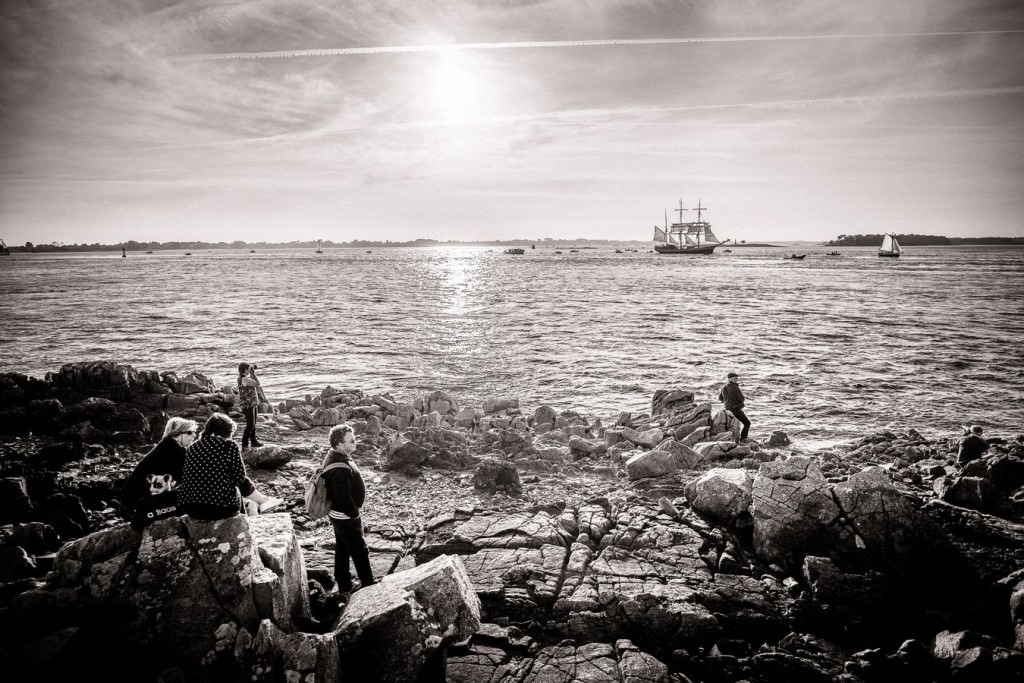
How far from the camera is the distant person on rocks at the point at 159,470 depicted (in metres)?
5.31

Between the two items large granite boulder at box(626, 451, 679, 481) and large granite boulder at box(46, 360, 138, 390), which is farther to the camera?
large granite boulder at box(46, 360, 138, 390)

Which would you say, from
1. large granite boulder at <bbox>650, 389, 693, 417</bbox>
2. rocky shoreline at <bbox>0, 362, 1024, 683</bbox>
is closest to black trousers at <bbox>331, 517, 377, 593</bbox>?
rocky shoreline at <bbox>0, 362, 1024, 683</bbox>

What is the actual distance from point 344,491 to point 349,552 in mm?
902

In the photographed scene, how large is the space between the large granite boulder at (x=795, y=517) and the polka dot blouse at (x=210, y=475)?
23.3ft

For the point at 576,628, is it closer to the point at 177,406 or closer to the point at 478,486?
the point at 478,486

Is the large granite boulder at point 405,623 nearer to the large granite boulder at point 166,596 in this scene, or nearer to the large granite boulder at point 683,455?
the large granite boulder at point 166,596

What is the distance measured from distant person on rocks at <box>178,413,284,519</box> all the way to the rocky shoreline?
0.24 meters

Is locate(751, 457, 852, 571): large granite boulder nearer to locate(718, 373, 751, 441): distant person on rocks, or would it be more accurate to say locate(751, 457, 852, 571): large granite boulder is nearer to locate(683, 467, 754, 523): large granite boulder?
locate(683, 467, 754, 523): large granite boulder

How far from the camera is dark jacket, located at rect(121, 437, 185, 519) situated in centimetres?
529

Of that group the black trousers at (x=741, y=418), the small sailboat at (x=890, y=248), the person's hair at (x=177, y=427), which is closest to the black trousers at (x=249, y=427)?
the person's hair at (x=177, y=427)

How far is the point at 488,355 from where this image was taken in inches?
1125

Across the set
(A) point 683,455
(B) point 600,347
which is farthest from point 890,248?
(A) point 683,455

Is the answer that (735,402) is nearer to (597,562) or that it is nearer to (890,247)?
(597,562)

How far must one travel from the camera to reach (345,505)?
6.49 metres
